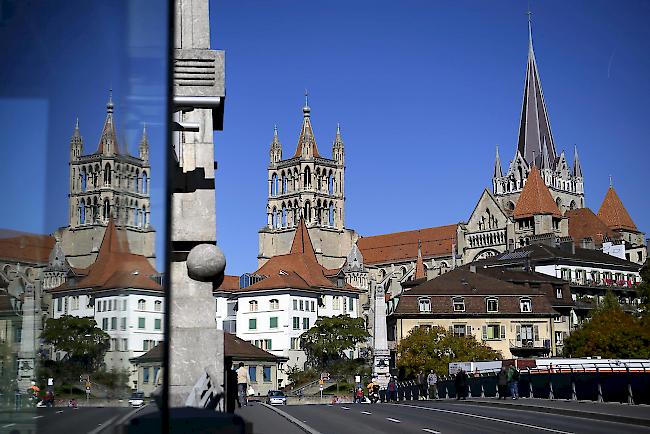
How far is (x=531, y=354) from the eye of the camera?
104438 millimetres

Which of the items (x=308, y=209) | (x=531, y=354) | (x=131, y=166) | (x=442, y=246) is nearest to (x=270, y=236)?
(x=308, y=209)

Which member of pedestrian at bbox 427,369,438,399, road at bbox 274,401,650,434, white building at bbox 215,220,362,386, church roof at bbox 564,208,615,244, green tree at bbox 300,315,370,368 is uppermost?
church roof at bbox 564,208,615,244

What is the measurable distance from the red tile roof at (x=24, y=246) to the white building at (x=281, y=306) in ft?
394

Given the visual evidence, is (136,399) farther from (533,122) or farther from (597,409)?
(533,122)

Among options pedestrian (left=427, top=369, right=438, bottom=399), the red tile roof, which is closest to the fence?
pedestrian (left=427, top=369, right=438, bottom=399)

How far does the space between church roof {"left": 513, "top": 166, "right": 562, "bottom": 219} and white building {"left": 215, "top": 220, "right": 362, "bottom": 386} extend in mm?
40048

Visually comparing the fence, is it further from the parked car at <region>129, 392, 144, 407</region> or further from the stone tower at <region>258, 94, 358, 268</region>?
the stone tower at <region>258, 94, 358, 268</region>

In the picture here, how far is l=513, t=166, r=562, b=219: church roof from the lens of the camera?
6772 inches

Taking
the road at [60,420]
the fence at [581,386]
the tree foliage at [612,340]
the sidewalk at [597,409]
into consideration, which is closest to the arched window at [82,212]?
the road at [60,420]

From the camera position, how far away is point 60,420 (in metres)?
2.12

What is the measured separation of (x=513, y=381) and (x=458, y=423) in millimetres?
15426

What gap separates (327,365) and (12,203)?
4639 inches

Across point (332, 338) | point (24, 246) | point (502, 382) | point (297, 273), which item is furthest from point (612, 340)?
point (24, 246)

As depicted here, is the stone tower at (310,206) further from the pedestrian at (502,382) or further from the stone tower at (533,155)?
the pedestrian at (502,382)
